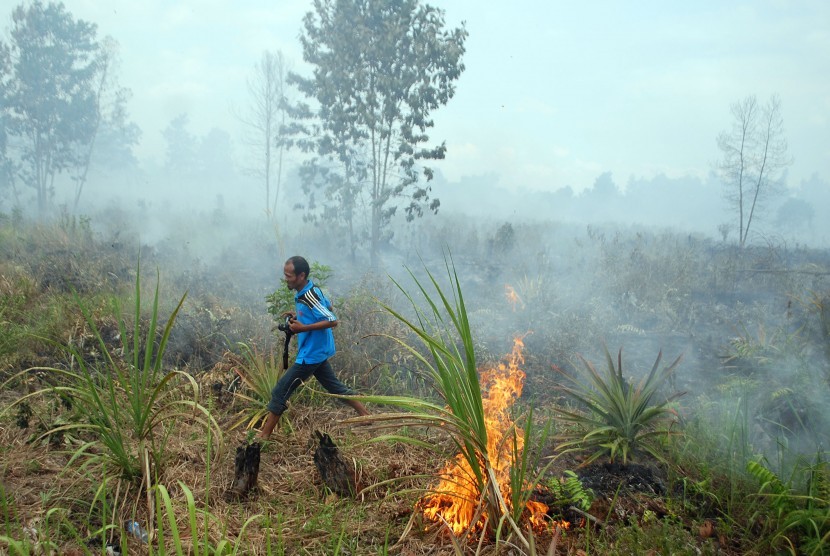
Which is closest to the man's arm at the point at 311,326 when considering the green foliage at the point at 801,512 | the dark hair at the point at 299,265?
the dark hair at the point at 299,265

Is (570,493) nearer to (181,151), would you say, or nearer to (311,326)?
(311,326)

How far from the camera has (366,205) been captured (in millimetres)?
13805

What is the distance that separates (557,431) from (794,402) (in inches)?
97.7

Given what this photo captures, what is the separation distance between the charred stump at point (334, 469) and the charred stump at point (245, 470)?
41 cm

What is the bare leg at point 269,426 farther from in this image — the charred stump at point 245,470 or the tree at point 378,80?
the tree at point 378,80

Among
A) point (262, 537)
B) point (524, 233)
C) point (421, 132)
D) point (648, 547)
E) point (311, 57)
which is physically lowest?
point (262, 537)

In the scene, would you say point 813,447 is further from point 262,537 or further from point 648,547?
point 262,537

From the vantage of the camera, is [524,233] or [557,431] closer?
[557,431]

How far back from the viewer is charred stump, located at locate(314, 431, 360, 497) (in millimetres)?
3291

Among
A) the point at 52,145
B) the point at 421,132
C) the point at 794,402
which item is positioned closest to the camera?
the point at 794,402

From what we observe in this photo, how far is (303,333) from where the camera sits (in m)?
4.22

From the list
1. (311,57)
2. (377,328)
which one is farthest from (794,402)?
(311,57)

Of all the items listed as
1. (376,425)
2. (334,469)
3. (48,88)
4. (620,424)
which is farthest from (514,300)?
(48,88)

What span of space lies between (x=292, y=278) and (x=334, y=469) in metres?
1.60
